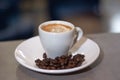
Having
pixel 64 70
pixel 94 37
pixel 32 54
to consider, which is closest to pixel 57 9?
pixel 94 37

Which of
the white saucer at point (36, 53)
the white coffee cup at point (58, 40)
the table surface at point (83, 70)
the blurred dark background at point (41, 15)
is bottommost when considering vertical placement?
the blurred dark background at point (41, 15)

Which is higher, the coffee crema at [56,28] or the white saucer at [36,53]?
the coffee crema at [56,28]

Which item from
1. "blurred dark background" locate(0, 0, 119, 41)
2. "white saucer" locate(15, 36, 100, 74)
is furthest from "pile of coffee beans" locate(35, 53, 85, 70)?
"blurred dark background" locate(0, 0, 119, 41)

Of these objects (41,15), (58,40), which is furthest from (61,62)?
(41,15)

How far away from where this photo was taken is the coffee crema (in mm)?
774

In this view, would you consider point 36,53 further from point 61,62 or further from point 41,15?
point 41,15


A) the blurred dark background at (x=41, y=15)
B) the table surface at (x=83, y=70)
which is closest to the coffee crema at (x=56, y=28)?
the table surface at (x=83, y=70)

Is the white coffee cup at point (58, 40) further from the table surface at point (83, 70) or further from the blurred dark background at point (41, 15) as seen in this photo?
the blurred dark background at point (41, 15)

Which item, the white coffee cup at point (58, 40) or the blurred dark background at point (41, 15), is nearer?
the white coffee cup at point (58, 40)

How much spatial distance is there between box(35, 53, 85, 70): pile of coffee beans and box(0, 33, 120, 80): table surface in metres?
0.02

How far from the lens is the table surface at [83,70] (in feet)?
2.29

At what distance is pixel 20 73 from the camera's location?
72 cm

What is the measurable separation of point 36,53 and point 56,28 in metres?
0.11

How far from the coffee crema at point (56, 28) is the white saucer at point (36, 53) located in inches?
3.5
